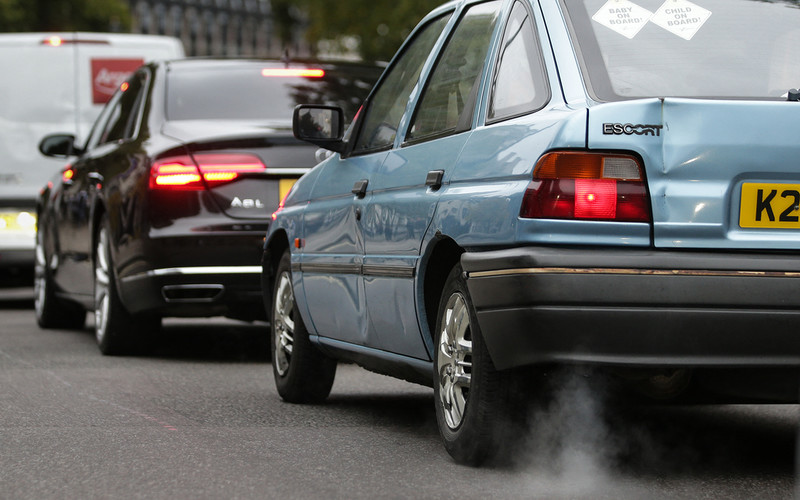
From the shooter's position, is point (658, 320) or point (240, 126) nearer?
point (658, 320)

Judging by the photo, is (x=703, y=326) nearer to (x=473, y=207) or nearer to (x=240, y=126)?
(x=473, y=207)

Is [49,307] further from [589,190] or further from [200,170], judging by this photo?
[589,190]

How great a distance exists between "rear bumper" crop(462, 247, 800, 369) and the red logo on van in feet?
39.6

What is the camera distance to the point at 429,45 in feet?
20.3

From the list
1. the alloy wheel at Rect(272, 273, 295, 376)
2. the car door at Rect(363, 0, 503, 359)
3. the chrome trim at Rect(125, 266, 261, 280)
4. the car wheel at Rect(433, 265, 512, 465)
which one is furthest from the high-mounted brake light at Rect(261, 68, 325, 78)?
the car wheel at Rect(433, 265, 512, 465)

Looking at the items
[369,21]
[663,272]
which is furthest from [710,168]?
[369,21]

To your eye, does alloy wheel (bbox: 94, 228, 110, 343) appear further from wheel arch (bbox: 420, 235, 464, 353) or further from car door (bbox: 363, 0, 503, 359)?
wheel arch (bbox: 420, 235, 464, 353)

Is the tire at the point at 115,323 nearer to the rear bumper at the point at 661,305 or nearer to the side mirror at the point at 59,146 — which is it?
the side mirror at the point at 59,146

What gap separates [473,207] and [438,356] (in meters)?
0.71

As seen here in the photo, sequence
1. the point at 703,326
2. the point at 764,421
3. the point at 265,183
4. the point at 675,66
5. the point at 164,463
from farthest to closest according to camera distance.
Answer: the point at 265,183, the point at 764,421, the point at 164,463, the point at 675,66, the point at 703,326

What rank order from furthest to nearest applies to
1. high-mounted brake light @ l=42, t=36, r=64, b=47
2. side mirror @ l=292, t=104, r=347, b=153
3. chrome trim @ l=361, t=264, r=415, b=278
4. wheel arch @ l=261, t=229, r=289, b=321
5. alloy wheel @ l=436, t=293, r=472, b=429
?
high-mounted brake light @ l=42, t=36, r=64, b=47 → wheel arch @ l=261, t=229, r=289, b=321 → side mirror @ l=292, t=104, r=347, b=153 → chrome trim @ l=361, t=264, r=415, b=278 → alloy wheel @ l=436, t=293, r=472, b=429

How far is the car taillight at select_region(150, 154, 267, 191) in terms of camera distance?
8.84 m

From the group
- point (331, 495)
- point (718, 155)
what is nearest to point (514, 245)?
point (718, 155)

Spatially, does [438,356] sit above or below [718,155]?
below
